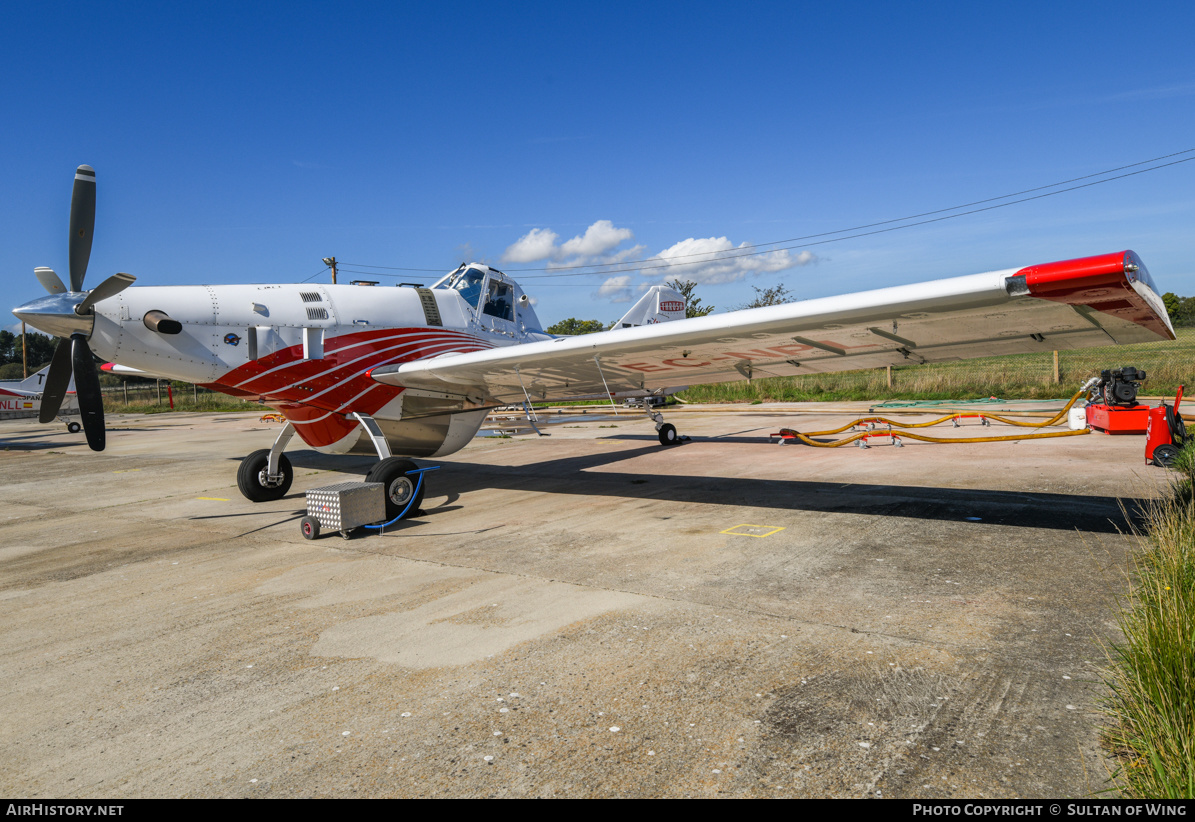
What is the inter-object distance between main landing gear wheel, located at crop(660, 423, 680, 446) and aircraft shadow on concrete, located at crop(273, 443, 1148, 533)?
7.65 ft

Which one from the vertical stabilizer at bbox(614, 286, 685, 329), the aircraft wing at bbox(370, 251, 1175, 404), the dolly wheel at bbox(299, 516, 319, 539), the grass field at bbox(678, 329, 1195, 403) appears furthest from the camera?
the grass field at bbox(678, 329, 1195, 403)

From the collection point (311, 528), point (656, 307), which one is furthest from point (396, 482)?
point (656, 307)

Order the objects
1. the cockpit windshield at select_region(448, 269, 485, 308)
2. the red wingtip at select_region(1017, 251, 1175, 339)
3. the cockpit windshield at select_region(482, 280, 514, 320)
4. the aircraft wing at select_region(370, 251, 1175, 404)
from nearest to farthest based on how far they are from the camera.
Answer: the red wingtip at select_region(1017, 251, 1175, 339) → the aircraft wing at select_region(370, 251, 1175, 404) → the cockpit windshield at select_region(448, 269, 485, 308) → the cockpit windshield at select_region(482, 280, 514, 320)

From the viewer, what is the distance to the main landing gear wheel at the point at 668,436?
15.7 metres

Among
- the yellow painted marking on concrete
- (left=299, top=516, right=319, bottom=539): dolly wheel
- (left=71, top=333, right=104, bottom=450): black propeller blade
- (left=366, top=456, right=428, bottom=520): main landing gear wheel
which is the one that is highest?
(left=71, top=333, right=104, bottom=450): black propeller blade

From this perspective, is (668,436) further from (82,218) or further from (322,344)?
(82,218)

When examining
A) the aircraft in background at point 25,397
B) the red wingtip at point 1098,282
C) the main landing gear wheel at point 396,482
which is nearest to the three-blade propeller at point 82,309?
the main landing gear wheel at point 396,482

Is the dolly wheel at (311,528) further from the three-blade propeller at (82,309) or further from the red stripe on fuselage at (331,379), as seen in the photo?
the three-blade propeller at (82,309)

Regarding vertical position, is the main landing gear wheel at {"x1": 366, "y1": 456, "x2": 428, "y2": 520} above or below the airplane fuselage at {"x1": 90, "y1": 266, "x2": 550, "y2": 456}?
below

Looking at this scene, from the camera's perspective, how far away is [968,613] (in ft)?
14.5

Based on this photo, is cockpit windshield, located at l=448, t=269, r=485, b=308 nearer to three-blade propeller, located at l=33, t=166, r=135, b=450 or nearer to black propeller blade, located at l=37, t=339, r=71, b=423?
three-blade propeller, located at l=33, t=166, r=135, b=450

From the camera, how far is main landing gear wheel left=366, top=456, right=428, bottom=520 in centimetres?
828

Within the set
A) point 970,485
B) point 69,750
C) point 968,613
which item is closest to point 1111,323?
point 968,613

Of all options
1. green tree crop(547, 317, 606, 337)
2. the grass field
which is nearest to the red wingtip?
the grass field
